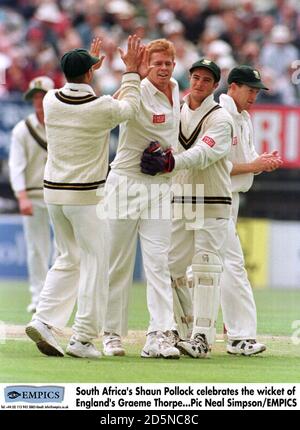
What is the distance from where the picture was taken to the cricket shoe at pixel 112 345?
9289 millimetres

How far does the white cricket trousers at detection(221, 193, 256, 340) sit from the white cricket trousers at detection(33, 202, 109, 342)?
1.22m

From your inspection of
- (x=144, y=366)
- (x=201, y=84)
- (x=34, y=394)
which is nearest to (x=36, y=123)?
(x=201, y=84)

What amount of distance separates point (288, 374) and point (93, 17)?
13246mm

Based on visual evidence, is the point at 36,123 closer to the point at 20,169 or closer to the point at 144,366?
the point at 20,169

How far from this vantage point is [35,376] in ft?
27.1

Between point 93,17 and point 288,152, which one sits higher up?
point 93,17

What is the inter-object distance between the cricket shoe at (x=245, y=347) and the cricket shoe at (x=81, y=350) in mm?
1264

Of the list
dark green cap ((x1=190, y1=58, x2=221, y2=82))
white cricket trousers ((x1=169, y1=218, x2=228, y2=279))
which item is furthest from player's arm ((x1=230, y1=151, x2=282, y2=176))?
dark green cap ((x1=190, y1=58, x2=221, y2=82))

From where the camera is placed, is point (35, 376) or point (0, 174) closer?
point (35, 376)

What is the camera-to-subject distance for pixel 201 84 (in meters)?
9.30

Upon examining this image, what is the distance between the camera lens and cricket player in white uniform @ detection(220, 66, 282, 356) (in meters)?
9.77

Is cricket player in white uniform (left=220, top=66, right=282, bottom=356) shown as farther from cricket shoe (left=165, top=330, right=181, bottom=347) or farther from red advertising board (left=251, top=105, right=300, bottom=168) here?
red advertising board (left=251, top=105, right=300, bottom=168)
